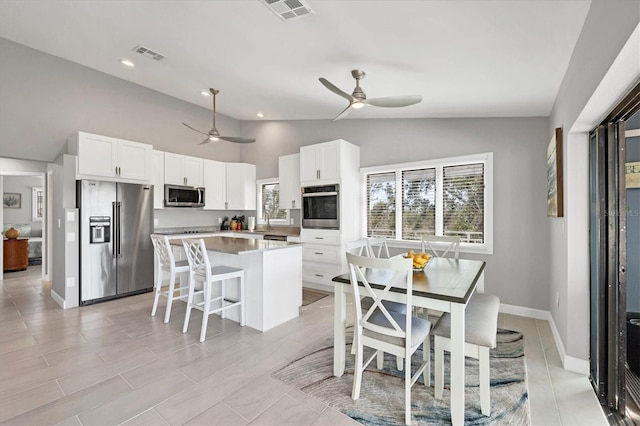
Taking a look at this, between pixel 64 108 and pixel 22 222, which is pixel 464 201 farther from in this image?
pixel 22 222

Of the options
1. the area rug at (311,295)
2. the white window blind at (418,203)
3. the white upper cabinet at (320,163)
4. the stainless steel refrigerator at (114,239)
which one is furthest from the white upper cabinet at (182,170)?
the white window blind at (418,203)

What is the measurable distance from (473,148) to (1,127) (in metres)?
6.40

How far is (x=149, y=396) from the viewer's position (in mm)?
2055

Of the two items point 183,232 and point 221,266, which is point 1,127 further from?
point 221,266

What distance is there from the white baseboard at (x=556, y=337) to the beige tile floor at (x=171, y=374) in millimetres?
74

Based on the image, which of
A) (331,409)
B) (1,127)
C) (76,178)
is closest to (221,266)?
(331,409)

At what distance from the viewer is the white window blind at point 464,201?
3881 mm

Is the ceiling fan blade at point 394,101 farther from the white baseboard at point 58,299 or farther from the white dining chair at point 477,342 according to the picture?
the white baseboard at point 58,299

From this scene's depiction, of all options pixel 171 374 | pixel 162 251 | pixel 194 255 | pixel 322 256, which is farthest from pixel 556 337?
pixel 162 251

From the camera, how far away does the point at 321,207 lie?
4.87 metres

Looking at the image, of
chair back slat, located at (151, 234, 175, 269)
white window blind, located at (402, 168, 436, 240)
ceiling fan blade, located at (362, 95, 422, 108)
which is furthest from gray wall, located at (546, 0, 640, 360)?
chair back slat, located at (151, 234, 175, 269)

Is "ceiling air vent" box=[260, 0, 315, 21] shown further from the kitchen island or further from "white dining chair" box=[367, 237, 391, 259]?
"white dining chair" box=[367, 237, 391, 259]

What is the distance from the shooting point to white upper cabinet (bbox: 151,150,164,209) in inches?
200

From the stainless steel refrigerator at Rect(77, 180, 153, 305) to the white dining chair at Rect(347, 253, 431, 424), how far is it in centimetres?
404
